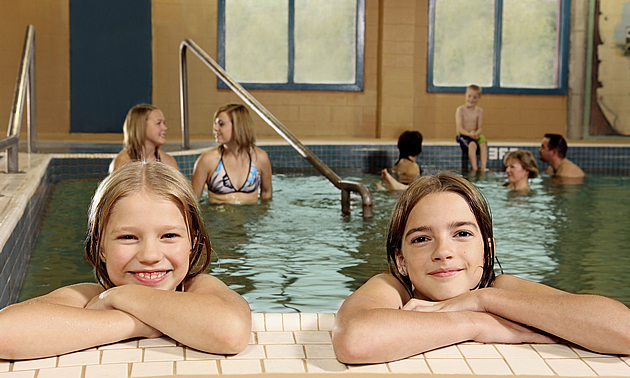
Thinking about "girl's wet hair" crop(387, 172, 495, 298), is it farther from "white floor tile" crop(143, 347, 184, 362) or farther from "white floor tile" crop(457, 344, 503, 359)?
"white floor tile" crop(143, 347, 184, 362)

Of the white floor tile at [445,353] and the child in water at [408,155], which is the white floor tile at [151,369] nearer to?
the white floor tile at [445,353]

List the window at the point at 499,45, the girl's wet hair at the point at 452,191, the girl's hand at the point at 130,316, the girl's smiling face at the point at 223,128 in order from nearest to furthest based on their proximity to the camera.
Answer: the girl's hand at the point at 130,316 → the girl's wet hair at the point at 452,191 → the girl's smiling face at the point at 223,128 → the window at the point at 499,45

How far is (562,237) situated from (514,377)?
10.8ft

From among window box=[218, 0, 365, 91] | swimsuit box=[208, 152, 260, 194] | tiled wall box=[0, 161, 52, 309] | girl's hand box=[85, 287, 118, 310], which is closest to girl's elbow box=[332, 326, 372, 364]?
girl's hand box=[85, 287, 118, 310]

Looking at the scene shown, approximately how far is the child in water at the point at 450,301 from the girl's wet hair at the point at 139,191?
1.50 ft

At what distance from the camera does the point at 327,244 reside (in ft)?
13.4

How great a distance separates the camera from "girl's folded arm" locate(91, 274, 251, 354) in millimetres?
1446

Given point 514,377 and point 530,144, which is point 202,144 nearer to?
point 530,144

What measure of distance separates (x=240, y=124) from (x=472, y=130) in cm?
525

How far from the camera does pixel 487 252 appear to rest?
1.77m

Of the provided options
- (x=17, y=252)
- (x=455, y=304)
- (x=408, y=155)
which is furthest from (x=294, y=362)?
(x=408, y=155)

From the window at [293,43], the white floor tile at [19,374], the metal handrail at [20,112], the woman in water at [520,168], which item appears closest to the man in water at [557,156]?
the woman in water at [520,168]

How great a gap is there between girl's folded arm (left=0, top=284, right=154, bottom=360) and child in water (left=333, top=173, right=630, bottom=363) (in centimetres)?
49

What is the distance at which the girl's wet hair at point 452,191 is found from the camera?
1748 millimetres
